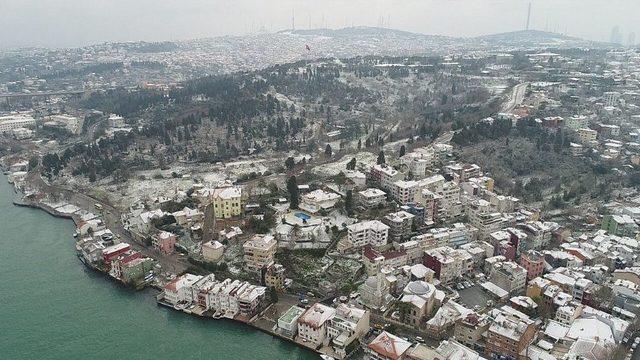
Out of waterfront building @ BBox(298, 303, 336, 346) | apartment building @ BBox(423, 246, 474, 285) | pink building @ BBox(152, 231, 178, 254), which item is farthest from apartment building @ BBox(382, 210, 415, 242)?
pink building @ BBox(152, 231, 178, 254)

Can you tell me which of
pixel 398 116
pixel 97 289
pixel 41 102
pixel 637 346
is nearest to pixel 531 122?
pixel 398 116

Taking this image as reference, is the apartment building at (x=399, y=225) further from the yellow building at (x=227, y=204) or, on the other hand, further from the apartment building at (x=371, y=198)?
the yellow building at (x=227, y=204)

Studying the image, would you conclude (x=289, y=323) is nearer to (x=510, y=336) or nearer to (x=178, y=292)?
(x=178, y=292)

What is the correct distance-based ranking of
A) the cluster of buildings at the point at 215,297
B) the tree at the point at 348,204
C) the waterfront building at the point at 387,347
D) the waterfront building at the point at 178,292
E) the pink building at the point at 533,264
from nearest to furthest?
the waterfront building at the point at 387,347 < the cluster of buildings at the point at 215,297 < the waterfront building at the point at 178,292 < the pink building at the point at 533,264 < the tree at the point at 348,204

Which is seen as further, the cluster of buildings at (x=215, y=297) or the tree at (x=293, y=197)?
the tree at (x=293, y=197)

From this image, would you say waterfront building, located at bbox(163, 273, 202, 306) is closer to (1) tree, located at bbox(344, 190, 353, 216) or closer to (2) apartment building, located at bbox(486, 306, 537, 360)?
(1) tree, located at bbox(344, 190, 353, 216)

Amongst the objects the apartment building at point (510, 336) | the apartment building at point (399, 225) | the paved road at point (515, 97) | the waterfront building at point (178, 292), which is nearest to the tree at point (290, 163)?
the apartment building at point (399, 225)

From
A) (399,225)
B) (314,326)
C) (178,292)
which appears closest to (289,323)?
(314,326)
